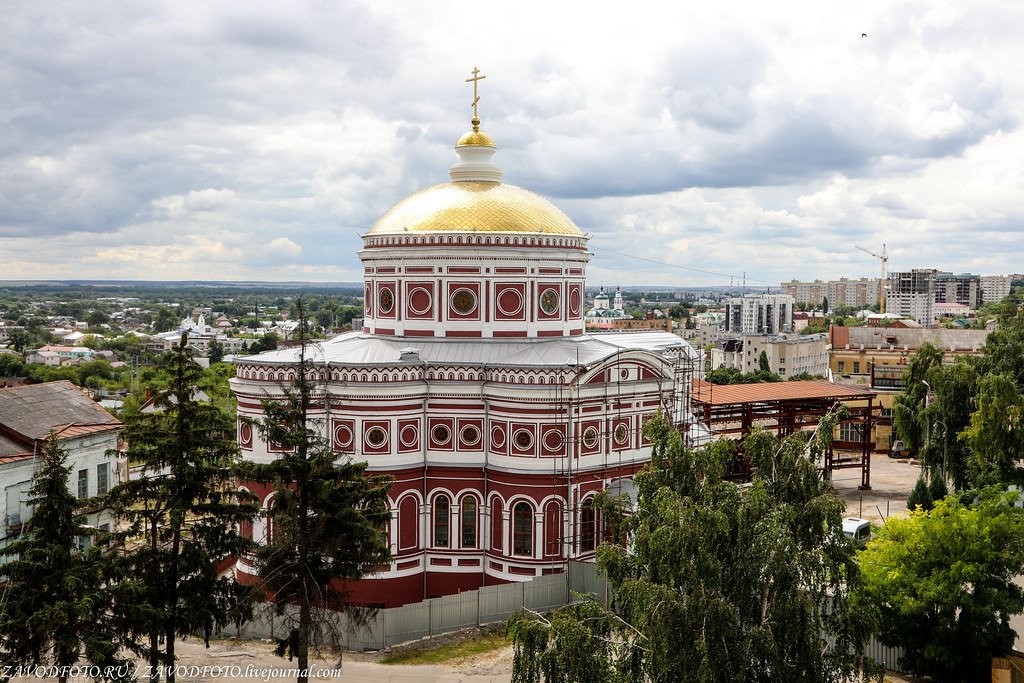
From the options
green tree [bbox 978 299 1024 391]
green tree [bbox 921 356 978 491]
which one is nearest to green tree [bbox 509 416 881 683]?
green tree [bbox 978 299 1024 391]

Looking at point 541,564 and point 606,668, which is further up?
point 606,668

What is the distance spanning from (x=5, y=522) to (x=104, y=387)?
62.9 meters

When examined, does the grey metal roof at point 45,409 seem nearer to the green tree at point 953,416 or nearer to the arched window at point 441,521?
the arched window at point 441,521

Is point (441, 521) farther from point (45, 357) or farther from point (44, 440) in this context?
point (45, 357)

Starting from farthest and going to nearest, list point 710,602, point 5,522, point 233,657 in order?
1. point 5,522
2. point 233,657
3. point 710,602

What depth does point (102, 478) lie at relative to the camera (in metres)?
29.4

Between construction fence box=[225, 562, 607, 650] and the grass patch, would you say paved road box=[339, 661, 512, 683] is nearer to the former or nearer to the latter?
the grass patch

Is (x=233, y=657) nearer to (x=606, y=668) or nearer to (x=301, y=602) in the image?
(x=301, y=602)

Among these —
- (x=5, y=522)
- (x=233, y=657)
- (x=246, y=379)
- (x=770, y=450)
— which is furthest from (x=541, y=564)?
(x=5, y=522)

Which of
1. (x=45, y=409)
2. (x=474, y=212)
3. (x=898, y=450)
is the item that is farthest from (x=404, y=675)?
(x=898, y=450)

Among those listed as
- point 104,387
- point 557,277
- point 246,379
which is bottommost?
point 104,387

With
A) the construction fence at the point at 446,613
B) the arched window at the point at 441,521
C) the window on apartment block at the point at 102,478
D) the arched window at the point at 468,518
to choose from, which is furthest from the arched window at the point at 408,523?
the window on apartment block at the point at 102,478

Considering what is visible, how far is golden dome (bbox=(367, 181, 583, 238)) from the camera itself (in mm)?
29500

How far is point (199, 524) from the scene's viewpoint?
18.5 meters
